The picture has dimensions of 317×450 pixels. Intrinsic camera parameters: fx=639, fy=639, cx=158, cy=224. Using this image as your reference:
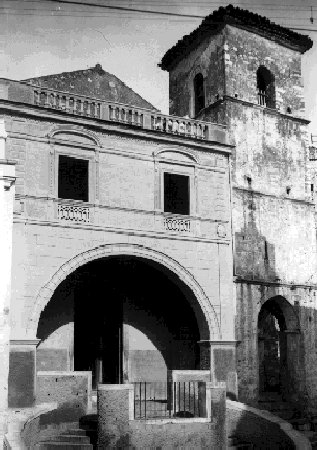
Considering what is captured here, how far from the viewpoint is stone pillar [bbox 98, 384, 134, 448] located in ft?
50.4

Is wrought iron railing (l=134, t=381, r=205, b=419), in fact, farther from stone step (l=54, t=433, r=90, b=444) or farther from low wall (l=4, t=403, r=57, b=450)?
low wall (l=4, t=403, r=57, b=450)

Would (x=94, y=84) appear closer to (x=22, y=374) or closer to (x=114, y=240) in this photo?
(x=114, y=240)

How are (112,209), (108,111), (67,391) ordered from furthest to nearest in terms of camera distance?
(108,111), (112,209), (67,391)

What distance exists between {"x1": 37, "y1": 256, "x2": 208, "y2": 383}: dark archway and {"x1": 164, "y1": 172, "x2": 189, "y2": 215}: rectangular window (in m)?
2.19

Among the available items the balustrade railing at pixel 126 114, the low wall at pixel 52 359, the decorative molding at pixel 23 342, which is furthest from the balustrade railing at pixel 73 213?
the low wall at pixel 52 359

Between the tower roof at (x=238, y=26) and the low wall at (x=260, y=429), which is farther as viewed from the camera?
the tower roof at (x=238, y=26)

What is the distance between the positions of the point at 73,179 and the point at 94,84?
5.54m

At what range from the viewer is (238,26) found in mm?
25250

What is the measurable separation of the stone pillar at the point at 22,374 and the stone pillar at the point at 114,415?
2922 mm

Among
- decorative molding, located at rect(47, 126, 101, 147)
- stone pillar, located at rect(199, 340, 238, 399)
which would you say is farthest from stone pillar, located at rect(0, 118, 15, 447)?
stone pillar, located at rect(199, 340, 238, 399)

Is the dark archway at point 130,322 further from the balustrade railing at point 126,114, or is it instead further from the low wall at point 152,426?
the low wall at point 152,426

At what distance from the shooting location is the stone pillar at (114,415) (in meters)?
15.4

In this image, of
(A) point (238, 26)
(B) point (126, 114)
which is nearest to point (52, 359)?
(B) point (126, 114)

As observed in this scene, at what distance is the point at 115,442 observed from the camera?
15359 millimetres
